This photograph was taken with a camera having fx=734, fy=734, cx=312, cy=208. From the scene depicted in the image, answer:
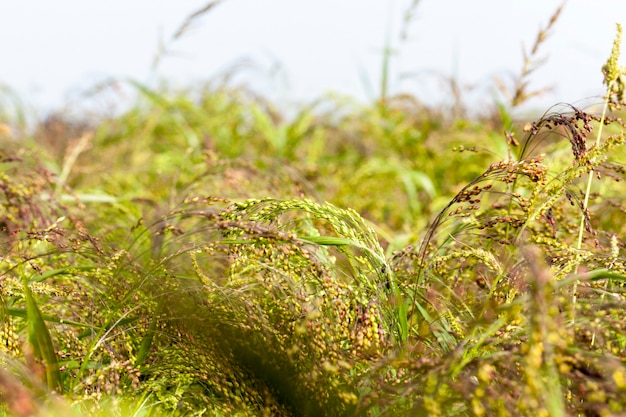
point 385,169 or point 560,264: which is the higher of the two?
point 560,264

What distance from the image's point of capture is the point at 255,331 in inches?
54.9

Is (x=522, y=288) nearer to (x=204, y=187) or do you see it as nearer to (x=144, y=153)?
(x=204, y=187)

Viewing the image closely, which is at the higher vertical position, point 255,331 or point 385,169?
A: point 255,331

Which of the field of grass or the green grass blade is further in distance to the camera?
the green grass blade

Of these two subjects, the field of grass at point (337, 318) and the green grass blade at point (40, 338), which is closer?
the field of grass at point (337, 318)

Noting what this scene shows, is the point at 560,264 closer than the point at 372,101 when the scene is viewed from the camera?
Yes

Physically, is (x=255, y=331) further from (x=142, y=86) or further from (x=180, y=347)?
(x=142, y=86)

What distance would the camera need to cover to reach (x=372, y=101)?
17.5 ft

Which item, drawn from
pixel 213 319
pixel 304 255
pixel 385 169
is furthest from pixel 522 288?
pixel 385 169

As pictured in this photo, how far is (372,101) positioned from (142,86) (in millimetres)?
1647

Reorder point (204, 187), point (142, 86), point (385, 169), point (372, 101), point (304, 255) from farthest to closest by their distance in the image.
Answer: point (372, 101), point (142, 86), point (385, 169), point (204, 187), point (304, 255)

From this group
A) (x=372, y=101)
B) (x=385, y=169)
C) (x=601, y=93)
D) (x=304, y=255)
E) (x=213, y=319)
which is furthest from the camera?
(x=372, y=101)

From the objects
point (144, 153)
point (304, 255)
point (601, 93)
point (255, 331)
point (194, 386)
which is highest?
point (601, 93)

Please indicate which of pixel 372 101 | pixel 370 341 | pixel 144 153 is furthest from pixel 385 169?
pixel 370 341
